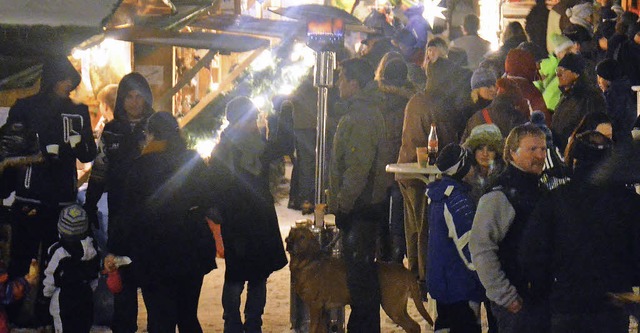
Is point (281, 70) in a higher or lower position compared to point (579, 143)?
lower

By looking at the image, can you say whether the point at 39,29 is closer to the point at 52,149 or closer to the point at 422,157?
the point at 52,149

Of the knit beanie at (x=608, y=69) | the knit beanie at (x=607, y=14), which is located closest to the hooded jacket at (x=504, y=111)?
the knit beanie at (x=608, y=69)

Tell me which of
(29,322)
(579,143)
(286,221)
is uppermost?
(579,143)

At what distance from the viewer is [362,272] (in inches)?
370

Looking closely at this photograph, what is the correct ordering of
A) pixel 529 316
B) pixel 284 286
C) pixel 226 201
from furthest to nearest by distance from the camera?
pixel 284 286
pixel 226 201
pixel 529 316

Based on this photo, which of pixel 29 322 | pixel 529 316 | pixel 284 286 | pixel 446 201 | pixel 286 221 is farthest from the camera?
pixel 286 221

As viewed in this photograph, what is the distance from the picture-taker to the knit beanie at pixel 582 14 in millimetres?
15742

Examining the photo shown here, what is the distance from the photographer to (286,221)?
690 inches

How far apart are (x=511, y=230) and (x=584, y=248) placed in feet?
1.42

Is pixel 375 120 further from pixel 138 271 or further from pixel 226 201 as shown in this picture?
pixel 138 271

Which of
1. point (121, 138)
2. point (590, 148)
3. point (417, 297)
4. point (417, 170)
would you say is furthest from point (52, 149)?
point (590, 148)

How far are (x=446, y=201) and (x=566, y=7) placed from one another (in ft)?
36.6

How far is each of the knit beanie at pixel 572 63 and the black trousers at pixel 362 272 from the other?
7.96ft

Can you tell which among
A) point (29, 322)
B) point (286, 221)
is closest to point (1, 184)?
point (29, 322)
